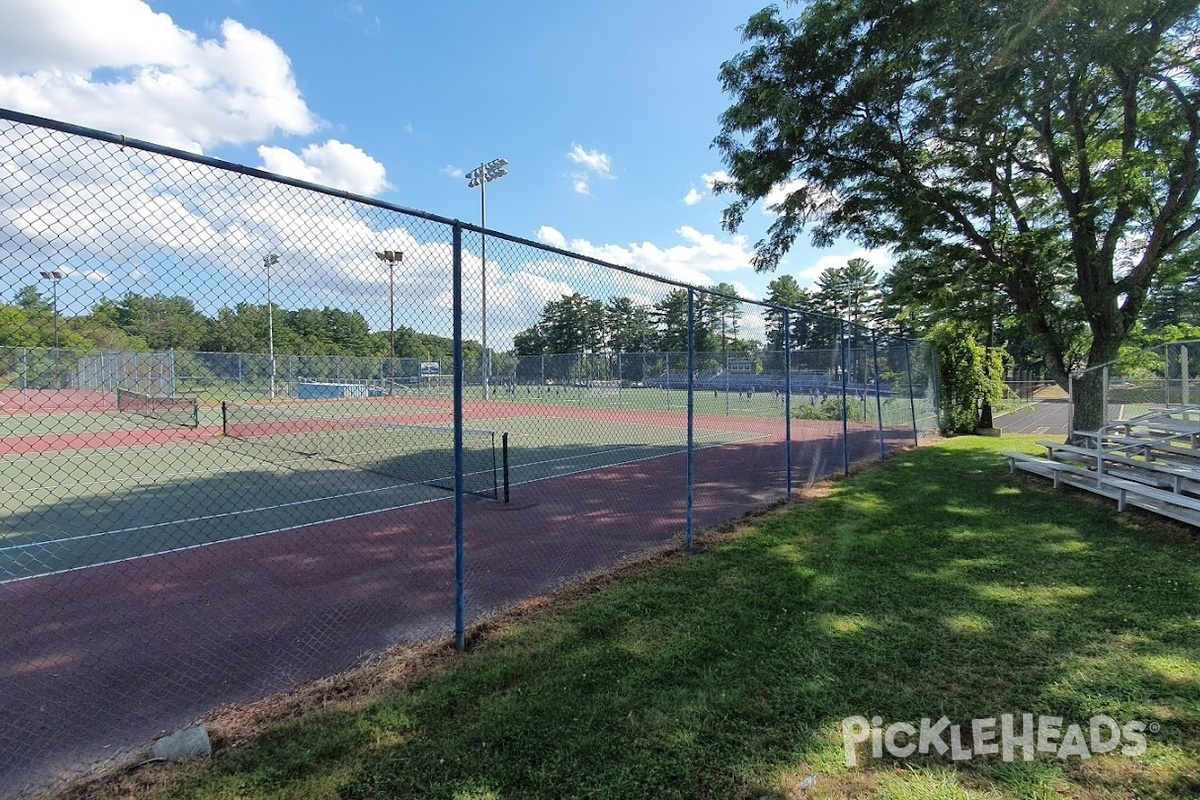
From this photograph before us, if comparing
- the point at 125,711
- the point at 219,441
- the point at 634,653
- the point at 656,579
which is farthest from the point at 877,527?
the point at 219,441

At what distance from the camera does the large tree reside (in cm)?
791

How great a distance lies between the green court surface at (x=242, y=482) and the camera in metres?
6.29

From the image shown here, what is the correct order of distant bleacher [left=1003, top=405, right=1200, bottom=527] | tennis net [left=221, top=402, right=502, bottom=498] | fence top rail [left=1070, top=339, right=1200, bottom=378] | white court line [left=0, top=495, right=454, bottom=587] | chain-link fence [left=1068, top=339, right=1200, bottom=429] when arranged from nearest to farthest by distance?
1. white court line [left=0, top=495, right=454, bottom=587]
2. distant bleacher [left=1003, top=405, right=1200, bottom=527]
3. fence top rail [left=1070, top=339, right=1200, bottom=378]
4. chain-link fence [left=1068, top=339, right=1200, bottom=429]
5. tennis net [left=221, top=402, right=502, bottom=498]

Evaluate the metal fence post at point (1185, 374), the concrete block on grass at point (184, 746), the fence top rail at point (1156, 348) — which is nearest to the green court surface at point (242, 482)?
the concrete block on grass at point (184, 746)

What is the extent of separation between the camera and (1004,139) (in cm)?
970

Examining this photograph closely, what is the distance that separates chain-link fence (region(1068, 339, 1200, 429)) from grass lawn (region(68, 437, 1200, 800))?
4.27 meters

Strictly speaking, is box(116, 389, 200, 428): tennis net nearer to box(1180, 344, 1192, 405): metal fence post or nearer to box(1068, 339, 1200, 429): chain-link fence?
box(1180, 344, 1192, 405): metal fence post

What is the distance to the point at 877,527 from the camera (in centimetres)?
611

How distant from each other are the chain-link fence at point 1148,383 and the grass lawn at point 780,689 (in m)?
4.27

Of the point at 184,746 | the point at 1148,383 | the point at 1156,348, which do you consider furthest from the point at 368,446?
the point at 1148,383

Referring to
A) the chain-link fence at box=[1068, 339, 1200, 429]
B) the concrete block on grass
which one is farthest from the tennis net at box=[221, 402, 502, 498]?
the chain-link fence at box=[1068, 339, 1200, 429]

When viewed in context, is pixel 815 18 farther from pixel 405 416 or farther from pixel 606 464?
pixel 405 416

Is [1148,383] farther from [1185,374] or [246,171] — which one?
[246,171]

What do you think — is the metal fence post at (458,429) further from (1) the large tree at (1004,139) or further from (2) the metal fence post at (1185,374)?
(2) the metal fence post at (1185,374)
